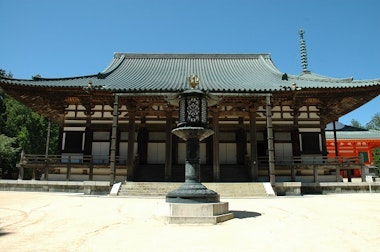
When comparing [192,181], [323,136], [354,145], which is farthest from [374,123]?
[192,181]

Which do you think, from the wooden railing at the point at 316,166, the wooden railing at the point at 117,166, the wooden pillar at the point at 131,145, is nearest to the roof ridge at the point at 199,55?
the wooden pillar at the point at 131,145

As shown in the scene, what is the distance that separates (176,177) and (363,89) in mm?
11940

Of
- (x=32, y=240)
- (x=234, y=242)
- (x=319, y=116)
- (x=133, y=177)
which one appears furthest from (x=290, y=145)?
(x=32, y=240)

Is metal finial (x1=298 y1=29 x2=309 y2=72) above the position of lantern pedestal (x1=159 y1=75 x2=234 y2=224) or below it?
above

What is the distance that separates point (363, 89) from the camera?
15.5 m

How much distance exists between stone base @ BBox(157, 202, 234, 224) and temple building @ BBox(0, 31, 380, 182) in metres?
8.29

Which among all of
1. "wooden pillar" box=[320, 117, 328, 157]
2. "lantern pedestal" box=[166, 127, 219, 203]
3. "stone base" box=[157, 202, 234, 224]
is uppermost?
"wooden pillar" box=[320, 117, 328, 157]

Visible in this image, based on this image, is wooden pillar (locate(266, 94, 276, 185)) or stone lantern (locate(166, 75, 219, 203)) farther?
wooden pillar (locate(266, 94, 276, 185))

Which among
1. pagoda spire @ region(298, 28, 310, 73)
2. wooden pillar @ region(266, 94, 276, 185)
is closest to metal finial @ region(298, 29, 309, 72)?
pagoda spire @ region(298, 28, 310, 73)

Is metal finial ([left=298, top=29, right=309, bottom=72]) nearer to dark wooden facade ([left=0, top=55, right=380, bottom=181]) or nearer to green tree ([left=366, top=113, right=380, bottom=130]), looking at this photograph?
dark wooden facade ([left=0, top=55, right=380, bottom=181])

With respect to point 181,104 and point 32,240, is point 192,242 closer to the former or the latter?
point 32,240

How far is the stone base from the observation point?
6.48 meters

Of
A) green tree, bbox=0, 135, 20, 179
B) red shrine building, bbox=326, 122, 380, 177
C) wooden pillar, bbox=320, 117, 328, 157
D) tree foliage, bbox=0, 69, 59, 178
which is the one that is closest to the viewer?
wooden pillar, bbox=320, 117, 328, 157

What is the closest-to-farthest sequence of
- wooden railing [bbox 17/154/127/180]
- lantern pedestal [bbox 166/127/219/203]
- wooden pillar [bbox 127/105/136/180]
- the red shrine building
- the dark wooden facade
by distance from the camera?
lantern pedestal [bbox 166/127/219/203] → the dark wooden facade → wooden pillar [bbox 127/105/136/180] → wooden railing [bbox 17/154/127/180] → the red shrine building
